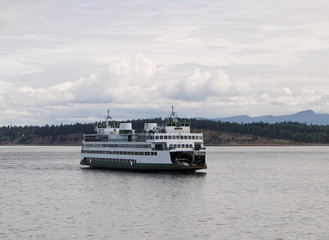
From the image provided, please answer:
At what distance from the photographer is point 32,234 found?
192 ft

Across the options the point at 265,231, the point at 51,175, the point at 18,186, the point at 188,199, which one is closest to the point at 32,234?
the point at 265,231

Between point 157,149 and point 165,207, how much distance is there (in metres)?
44.1

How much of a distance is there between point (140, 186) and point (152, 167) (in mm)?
19958

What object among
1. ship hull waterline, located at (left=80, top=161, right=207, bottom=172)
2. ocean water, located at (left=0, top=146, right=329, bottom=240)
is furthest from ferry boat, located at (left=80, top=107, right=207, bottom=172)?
ocean water, located at (left=0, top=146, right=329, bottom=240)

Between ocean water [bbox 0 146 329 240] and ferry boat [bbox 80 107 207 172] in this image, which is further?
ferry boat [bbox 80 107 207 172]

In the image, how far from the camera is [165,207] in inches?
3000

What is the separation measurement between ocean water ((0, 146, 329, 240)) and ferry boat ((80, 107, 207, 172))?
9.27 ft

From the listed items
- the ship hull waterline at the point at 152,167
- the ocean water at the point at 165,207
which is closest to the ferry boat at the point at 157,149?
the ship hull waterline at the point at 152,167

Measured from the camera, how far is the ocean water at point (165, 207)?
195 feet

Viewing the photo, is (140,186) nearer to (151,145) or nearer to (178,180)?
(178,180)

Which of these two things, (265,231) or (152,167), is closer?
(265,231)

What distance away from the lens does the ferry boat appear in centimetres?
11756

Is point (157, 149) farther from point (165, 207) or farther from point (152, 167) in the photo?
point (165, 207)

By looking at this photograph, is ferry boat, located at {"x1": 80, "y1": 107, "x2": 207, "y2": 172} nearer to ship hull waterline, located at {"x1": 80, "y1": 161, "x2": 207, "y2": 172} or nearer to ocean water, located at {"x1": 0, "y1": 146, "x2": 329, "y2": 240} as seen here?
ship hull waterline, located at {"x1": 80, "y1": 161, "x2": 207, "y2": 172}
